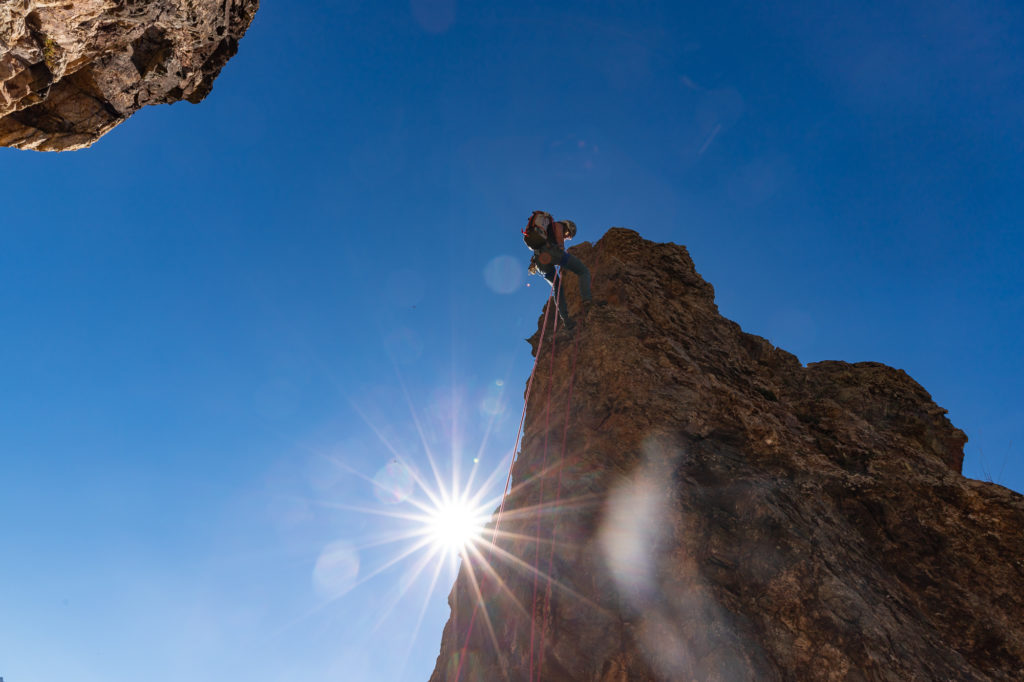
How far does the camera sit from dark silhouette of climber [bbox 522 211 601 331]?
29.4 feet

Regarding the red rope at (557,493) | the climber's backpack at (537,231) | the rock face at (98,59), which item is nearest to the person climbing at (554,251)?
the climber's backpack at (537,231)

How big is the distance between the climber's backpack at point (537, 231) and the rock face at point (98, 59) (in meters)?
5.48

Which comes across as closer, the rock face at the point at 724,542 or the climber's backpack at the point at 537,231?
the rock face at the point at 724,542

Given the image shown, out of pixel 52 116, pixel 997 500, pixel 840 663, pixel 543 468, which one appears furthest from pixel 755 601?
pixel 52 116

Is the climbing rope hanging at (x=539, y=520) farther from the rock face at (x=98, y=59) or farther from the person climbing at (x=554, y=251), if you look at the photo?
the rock face at (x=98, y=59)

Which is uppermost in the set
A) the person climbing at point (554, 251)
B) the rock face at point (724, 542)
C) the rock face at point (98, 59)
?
the person climbing at point (554, 251)

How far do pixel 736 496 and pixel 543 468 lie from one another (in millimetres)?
2574

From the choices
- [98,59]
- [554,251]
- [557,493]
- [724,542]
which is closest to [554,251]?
[554,251]

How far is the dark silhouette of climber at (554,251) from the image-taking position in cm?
896

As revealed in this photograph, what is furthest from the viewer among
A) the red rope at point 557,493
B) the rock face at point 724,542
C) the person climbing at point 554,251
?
the person climbing at point 554,251

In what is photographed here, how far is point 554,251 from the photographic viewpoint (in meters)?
9.21

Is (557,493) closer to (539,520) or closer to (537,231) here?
(539,520)

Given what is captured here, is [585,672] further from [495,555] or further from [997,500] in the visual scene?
[997,500]

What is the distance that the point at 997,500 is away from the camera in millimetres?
5441
